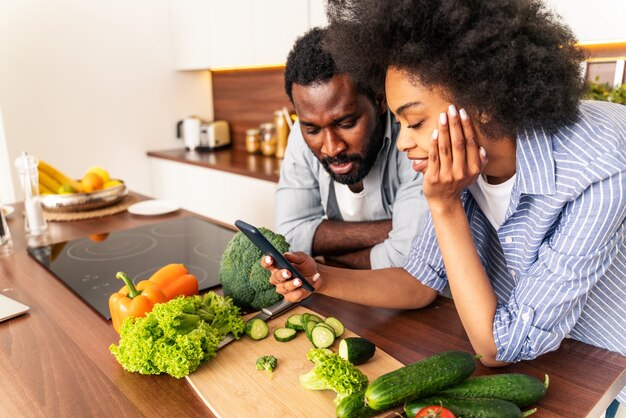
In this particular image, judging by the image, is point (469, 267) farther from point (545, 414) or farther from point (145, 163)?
point (145, 163)

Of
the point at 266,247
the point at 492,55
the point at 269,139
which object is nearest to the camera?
the point at 492,55

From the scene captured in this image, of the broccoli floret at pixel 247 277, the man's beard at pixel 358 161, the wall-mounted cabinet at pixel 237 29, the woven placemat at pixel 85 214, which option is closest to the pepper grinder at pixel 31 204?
the woven placemat at pixel 85 214

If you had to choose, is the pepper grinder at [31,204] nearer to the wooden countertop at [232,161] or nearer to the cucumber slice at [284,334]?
the cucumber slice at [284,334]

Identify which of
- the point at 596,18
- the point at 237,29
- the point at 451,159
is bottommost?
the point at 451,159

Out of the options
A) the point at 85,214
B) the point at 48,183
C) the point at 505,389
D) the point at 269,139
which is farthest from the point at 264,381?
the point at 269,139

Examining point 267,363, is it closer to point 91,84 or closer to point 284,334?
point 284,334

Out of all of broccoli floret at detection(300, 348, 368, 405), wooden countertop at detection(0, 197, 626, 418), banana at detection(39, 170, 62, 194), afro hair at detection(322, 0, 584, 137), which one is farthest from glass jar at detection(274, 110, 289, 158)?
broccoli floret at detection(300, 348, 368, 405)

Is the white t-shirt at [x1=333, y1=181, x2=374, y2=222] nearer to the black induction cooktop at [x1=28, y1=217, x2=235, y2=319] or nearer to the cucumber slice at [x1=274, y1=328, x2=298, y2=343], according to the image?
the black induction cooktop at [x1=28, y1=217, x2=235, y2=319]

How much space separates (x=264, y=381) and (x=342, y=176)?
2.52 ft

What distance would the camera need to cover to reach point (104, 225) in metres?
1.75

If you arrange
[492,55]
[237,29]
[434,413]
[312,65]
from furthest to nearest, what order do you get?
[237,29]
[312,65]
[492,55]
[434,413]

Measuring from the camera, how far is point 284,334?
0.88 meters

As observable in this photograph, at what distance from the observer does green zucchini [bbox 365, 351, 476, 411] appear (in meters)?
0.66

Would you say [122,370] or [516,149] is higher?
[516,149]
